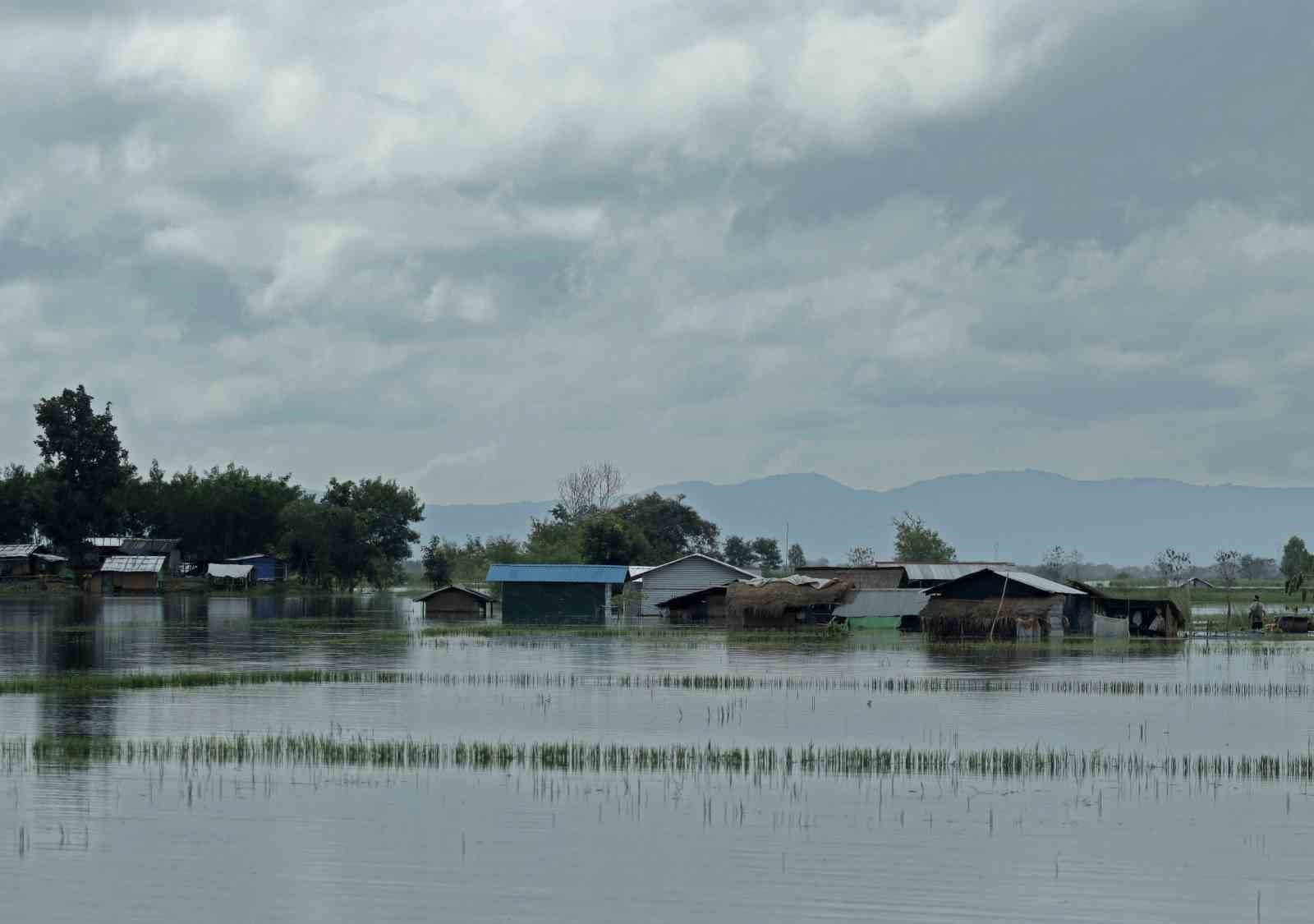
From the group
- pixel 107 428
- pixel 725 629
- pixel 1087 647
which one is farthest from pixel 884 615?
pixel 107 428

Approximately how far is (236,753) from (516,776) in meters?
5.28

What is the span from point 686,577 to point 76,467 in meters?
62.4

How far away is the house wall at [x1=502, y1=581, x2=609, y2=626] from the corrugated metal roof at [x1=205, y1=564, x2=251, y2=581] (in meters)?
56.5

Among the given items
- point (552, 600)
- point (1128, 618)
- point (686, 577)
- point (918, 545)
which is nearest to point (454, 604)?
point (552, 600)

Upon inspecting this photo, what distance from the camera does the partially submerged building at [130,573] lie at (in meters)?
132

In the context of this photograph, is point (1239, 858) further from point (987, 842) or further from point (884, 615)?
point (884, 615)

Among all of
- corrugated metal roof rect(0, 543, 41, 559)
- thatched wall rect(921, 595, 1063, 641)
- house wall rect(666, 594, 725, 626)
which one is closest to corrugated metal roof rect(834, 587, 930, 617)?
thatched wall rect(921, 595, 1063, 641)

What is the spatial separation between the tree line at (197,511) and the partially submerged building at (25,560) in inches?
55.3

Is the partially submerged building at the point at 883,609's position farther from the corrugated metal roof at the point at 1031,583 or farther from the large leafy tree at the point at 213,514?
the large leafy tree at the point at 213,514

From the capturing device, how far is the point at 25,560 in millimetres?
135375

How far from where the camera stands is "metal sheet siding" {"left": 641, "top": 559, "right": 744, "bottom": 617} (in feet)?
319

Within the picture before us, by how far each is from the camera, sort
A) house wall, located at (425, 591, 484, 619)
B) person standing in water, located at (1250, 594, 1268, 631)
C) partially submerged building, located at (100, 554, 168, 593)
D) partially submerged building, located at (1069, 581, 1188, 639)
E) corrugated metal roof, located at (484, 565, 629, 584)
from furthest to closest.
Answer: partially submerged building, located at (100, 554, 168, 593), house wall, located at (425, 591, 484, 619), corrugated metal roof, located at (484, 565, 629, 584), person standing in water, located at (1250, 594, 1268, 631), partially submerged building, located at (1069, 581, 1188, 639)

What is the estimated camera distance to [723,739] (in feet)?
101

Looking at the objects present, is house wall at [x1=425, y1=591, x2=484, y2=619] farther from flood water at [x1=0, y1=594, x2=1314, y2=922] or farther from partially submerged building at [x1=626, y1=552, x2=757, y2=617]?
flood water at [x1=0, y1=594, x2=1314, y2=922]
